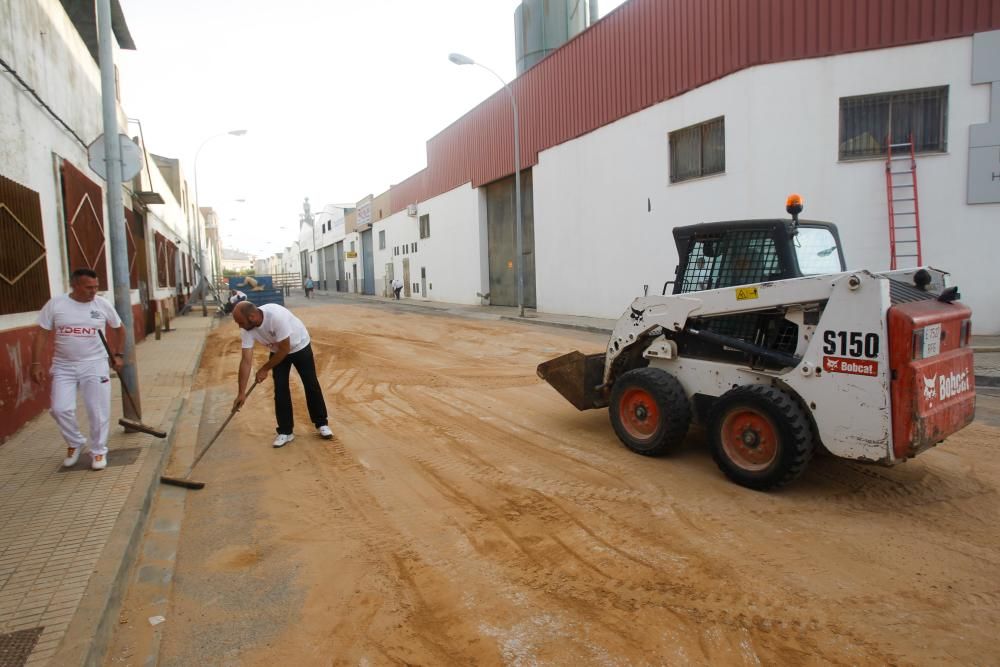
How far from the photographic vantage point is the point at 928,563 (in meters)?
3.60

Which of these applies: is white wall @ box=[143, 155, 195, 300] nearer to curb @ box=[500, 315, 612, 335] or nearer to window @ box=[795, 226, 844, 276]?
curb @ box=[500, 315, 612, 335]

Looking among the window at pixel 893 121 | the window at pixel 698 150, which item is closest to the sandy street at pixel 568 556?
the window at pixel 893 121

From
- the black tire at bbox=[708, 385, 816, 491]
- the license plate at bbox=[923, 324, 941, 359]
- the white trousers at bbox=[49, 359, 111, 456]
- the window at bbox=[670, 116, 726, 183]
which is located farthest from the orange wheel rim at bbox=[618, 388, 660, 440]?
the window at bbox=[670, 116, 726, 183]

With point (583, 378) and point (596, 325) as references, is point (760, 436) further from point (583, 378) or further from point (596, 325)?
point (596, 325)

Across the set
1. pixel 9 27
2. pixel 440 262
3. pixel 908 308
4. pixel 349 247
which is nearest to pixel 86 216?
pixel 9 27

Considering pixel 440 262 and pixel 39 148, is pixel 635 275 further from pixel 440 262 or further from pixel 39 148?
pixel 440 262

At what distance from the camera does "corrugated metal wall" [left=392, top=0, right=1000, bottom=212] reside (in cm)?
1210

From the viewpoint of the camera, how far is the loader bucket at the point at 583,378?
20.9 feet

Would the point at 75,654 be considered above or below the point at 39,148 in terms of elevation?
below

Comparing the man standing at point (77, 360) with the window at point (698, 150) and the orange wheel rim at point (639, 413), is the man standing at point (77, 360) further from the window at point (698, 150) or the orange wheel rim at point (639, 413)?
the window at point (698, 150)

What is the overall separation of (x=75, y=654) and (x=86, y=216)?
9.95 meters

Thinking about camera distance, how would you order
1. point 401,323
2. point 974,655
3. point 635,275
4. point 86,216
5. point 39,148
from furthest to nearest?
point 401,323, point 635,275, point 86,216, point 39,148, point 974,655

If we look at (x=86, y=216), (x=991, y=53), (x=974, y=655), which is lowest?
(x=974, y=655)

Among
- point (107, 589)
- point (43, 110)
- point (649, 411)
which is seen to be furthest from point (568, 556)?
point (43, 110)
